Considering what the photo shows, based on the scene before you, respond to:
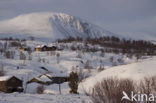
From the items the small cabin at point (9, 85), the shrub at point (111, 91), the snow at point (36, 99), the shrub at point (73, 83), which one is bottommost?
the small cabin at point (9, 85)

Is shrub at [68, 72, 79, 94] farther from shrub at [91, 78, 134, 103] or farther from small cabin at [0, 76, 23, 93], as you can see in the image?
shrub at [91, 78, 134, 103]

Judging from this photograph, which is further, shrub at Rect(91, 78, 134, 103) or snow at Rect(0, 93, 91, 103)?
snow at Rect(0, 93, 91, 103)

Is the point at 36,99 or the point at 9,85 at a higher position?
the point at 36,99

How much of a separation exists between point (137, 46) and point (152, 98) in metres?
168

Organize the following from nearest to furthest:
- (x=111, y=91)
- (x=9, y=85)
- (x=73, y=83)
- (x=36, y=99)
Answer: (x=111, y=91) → (x=36, y=99) → (x=73, y=83) → (x=9, y=85)


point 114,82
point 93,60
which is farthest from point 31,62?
point 114,82

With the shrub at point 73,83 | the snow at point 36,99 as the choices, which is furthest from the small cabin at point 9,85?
the snow at point 36,99

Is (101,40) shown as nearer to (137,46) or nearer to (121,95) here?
(137,46)

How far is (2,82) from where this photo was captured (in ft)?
154

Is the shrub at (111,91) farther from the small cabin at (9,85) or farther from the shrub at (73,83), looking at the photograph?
the small cabin at (9,85)

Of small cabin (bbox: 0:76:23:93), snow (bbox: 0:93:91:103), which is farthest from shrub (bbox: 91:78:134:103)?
small cabin (bbox: 0:76:23:93)

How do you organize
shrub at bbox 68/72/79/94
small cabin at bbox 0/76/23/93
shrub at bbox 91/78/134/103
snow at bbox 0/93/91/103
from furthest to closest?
small cabin at bbox 0/76/23/93 < shrub at bbox 68/72/79/94 < snow at bbox 0/93/91/103 < shrub at bbox 91/78/134/103

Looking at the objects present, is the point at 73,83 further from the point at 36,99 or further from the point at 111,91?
the point at 111,91

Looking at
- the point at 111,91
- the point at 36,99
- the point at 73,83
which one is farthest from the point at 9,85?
the point at 111,91
